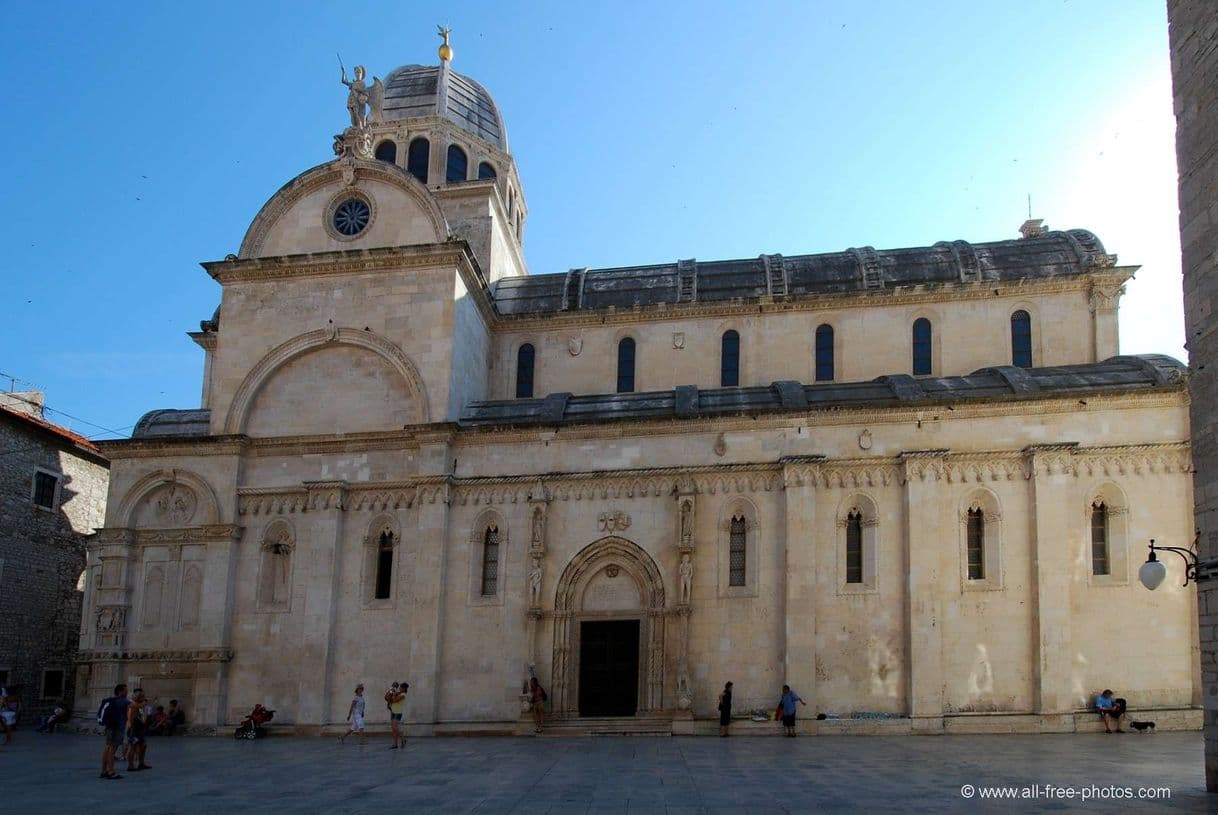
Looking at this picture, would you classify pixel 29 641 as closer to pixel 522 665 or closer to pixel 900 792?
pixel 522 665

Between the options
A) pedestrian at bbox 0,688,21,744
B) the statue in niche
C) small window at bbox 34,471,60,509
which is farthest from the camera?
small window at bbox 34,471,60,509

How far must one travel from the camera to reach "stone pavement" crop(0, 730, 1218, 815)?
49.3ft

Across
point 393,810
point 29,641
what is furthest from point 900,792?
point 29,641

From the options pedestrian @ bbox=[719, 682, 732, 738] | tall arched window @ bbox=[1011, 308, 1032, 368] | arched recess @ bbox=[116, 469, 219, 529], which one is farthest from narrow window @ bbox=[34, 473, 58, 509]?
tall arched window @ bbox=[1011, 308, 1032, 368]

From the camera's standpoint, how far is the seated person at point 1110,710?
82.4 ft

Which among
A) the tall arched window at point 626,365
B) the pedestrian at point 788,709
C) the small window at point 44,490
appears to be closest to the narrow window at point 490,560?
the tall arched window at point 626,365

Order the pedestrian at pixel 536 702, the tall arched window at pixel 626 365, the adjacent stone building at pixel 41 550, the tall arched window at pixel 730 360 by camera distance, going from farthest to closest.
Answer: the adjacent stone building at pixel 41 550, the tall arched window at pixel 626 365, the tall arched window at pixel 730 360, the pedestrian at pixel 536 702

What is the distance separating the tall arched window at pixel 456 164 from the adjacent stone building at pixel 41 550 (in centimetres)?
1571

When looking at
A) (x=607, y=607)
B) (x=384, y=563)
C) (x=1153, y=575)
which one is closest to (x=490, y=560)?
(x=384, y=563)

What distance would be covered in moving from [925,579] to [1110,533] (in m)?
4.52

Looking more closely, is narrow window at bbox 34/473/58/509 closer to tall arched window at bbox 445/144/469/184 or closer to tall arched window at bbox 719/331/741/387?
tall arched window at bbox 445/144/469/184

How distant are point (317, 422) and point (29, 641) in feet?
43.1

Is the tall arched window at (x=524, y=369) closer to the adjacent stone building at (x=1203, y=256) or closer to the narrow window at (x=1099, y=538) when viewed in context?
the narrow window at (x=1099, y=538)

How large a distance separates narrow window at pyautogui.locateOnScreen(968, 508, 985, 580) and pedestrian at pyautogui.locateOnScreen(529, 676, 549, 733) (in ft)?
35.6
